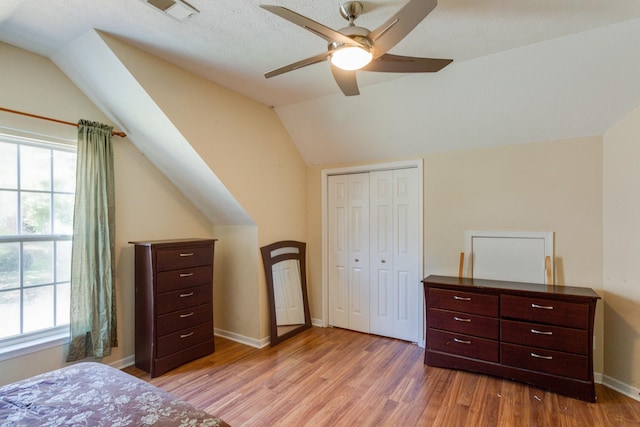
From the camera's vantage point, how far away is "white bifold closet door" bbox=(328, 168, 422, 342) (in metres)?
3.44

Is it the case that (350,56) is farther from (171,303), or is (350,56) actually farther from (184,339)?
(184,339)

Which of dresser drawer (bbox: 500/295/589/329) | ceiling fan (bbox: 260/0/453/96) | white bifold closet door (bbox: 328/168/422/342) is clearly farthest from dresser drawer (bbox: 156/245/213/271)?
dresser drawer (bbox: 500/295/589/329)

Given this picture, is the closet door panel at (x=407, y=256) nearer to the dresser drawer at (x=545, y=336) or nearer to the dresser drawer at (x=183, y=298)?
the dresser drawer at (x=545, y=336)

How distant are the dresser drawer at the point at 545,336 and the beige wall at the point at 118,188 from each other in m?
3.17

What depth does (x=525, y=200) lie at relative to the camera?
287 cm

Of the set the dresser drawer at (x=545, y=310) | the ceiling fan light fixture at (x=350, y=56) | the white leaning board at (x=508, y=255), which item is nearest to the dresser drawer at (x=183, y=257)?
the ceiling fan light fixture at (x=350, y=56)

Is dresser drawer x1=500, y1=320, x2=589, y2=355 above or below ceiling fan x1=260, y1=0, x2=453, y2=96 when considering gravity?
below

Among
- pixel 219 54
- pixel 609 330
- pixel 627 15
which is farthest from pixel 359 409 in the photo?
pixel 627 15

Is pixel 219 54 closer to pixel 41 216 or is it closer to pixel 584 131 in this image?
pixel 41 216

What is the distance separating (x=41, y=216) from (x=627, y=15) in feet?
13.9

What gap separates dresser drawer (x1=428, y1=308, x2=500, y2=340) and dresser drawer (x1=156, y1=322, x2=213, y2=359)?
2.15 m

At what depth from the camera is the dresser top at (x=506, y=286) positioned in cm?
244

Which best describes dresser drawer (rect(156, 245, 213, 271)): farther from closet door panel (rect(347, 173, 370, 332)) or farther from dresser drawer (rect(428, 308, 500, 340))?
dresser drawer (rect(428, 308, 500, 340))

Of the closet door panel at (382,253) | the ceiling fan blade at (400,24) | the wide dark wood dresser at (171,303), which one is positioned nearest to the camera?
the ceiling fan blade at (400,24)
